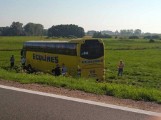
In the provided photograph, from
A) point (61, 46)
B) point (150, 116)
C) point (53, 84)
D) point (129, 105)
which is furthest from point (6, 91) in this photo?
point (61, 46)

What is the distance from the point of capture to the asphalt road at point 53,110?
596 centimetres

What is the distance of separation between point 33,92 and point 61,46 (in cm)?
1534

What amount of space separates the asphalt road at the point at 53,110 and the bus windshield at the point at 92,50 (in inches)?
522

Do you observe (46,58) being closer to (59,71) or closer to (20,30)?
(59,71)

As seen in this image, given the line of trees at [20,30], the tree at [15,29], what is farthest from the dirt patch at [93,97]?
the tree at [15,29]

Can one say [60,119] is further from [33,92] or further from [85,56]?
[85,56]

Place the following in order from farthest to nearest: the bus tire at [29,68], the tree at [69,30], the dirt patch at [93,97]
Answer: the tree at [69,30] → the bus tire at [29,68] → the dirt patch at [93,97]

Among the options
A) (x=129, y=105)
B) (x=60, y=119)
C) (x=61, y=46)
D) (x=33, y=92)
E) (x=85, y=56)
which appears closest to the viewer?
(x=60, y=119)

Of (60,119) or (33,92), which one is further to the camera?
(33,92)

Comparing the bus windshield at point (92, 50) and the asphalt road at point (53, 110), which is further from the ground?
the bus windshield at point (92, 50)

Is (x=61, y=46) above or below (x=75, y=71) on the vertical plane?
above

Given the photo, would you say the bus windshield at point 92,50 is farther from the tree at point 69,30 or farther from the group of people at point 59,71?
the tree at point 69,30

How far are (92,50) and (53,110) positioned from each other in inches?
586

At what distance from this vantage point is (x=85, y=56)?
2078 cm
